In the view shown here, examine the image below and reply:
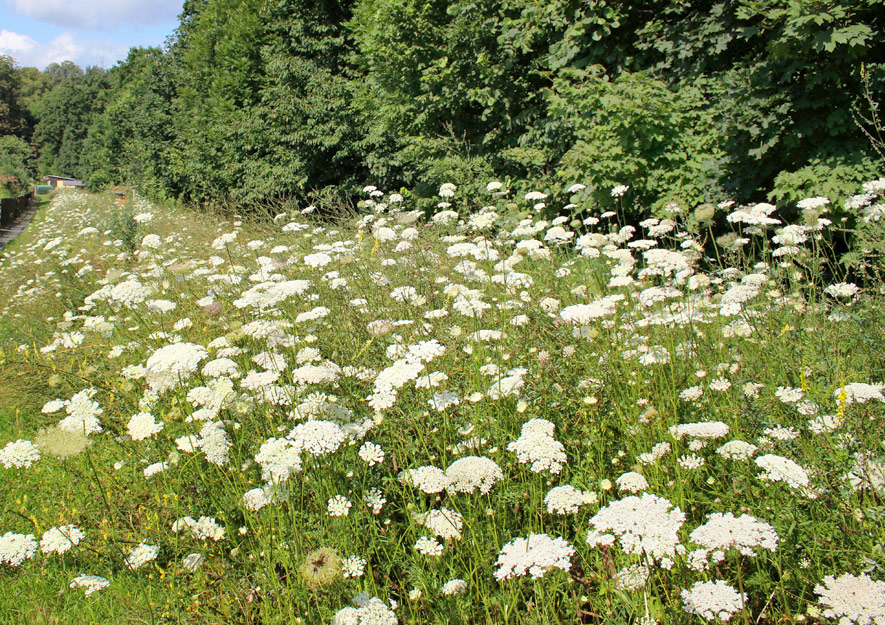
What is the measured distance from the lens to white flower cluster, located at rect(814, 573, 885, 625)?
111cm

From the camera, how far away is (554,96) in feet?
19.6

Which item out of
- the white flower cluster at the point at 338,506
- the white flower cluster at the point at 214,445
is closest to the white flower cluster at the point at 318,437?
the white flower cluster at the point at 338,506

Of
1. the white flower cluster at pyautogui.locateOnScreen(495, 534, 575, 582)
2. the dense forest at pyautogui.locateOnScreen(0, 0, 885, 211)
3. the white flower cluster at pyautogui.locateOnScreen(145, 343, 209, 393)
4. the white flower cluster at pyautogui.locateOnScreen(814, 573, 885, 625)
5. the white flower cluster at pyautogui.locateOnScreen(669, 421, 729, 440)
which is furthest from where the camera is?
the dense forest at pyautogui.locateOnScreen(0, 0, 885, 211)

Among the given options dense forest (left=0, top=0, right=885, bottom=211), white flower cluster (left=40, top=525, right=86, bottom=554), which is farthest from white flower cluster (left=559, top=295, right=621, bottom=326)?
white flower cluster (left=40, top=525, right=86, bottom=554)

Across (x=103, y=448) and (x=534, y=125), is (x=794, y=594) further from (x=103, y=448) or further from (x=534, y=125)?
(x=534, y=125)

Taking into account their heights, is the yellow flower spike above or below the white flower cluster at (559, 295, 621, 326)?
below

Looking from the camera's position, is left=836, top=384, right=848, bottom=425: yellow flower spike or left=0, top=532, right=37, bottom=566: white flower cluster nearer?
left=836, top=384, right=848, bottom=425: yellow flower spike

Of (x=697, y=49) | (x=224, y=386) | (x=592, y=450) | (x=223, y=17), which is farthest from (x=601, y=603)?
(x=223, y=17)

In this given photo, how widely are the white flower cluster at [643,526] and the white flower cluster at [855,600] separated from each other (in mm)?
294

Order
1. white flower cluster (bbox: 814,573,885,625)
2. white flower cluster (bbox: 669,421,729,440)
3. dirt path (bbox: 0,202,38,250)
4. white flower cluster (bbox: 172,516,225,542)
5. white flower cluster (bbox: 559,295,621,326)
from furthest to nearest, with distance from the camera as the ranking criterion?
dirt path (bbox: 0,202,38,250) → white flower cluster (bbox: 559,295,621,326) → white flower cluster (bbox: 172,516,225,542) → white flower cluster (bbox: 669,421,729,440) → white flower cluster (bbox: 814,573,885,625)

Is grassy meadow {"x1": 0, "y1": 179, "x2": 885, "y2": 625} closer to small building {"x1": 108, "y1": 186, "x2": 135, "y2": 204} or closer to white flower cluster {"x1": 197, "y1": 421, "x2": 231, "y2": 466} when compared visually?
white flower cluster {"x1": 197, "y1": 421, "x2": 231, "y2": 466}

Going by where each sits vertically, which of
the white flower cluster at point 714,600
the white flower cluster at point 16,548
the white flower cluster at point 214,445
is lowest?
the white flower cluster at point 16,548

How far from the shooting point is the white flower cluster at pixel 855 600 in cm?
111

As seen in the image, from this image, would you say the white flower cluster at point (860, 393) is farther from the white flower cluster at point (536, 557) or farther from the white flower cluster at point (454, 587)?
the white flower cluster at point (454, 587)
